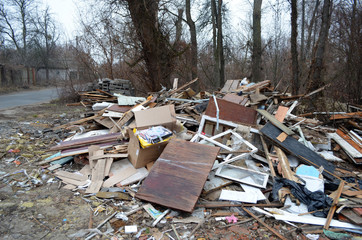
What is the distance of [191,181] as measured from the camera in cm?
342

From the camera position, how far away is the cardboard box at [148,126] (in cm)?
412

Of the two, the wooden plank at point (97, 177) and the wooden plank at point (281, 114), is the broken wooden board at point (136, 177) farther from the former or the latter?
the wooden plank at point (281, 114)

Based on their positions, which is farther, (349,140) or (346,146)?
(349,140)

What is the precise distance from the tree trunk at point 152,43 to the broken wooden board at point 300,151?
7.80 metres

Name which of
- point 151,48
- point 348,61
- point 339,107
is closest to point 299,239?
point 339,107

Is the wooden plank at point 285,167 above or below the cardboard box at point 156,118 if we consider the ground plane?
below

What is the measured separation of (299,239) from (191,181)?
152 cm

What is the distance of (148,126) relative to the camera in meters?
4.92

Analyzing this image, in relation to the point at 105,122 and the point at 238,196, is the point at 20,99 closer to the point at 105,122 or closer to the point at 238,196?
the point at 105,122

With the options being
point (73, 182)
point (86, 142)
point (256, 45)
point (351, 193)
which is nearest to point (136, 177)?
point (73, 182)

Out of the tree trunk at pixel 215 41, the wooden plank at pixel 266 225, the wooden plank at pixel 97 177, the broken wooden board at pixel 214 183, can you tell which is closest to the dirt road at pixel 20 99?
the wooden plank at pixel 97 177

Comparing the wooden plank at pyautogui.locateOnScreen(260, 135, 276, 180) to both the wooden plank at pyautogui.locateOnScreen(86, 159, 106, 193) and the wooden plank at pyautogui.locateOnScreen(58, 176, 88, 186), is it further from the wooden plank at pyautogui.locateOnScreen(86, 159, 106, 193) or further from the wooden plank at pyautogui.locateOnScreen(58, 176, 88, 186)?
the wooden plank at pyautogui.locateOnScreen(58, 176, 88, 186)

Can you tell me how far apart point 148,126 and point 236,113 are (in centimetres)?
194

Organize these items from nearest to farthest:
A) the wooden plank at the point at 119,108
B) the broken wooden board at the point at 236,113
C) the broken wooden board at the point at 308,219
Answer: the broken wooden board at the point at 308,219 < the broken wooden board at the point at 236,113 < the wooden plank at the point at 119,108
